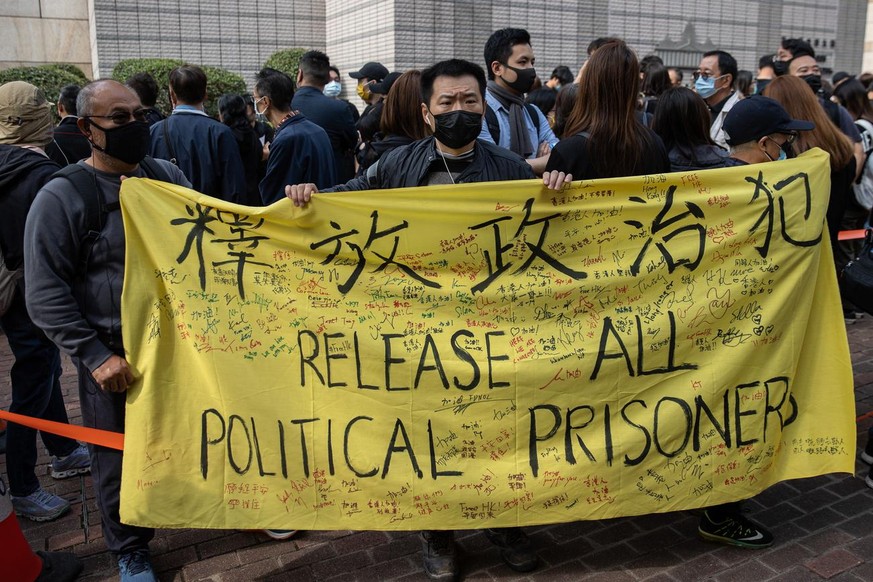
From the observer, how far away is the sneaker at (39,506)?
13.4 ft

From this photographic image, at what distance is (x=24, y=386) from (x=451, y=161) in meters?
2.52

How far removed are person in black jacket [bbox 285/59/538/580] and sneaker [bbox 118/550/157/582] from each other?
1191mm

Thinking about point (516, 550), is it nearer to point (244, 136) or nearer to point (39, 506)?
point (39, 506)

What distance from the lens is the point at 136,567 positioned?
3.43m

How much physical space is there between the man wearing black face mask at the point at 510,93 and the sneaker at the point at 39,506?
3.16 meters

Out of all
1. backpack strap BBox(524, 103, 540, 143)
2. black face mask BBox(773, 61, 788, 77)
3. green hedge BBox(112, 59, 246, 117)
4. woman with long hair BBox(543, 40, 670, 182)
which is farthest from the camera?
green hedge BBox(112, 59, 246, 117)

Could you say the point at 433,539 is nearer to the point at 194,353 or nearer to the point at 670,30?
the point at 194,353

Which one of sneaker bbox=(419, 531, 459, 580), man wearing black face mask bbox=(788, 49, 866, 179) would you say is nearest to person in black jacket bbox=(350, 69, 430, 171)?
sneaker bbox=(419, 531, 459, 580)

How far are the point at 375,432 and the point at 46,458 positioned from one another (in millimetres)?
2626


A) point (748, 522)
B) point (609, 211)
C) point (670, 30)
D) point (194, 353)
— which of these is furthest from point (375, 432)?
point (670, 30)

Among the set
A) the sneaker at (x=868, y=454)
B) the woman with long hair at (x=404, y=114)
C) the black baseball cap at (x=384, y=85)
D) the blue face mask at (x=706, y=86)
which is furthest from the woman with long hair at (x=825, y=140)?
the black baseball cap at (x=384, y=85)

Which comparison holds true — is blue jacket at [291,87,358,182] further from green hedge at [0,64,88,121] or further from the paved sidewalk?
green hedge at [0,64,88,121]

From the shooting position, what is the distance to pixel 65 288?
3199mm

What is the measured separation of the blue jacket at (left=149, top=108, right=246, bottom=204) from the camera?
18.6 ft
